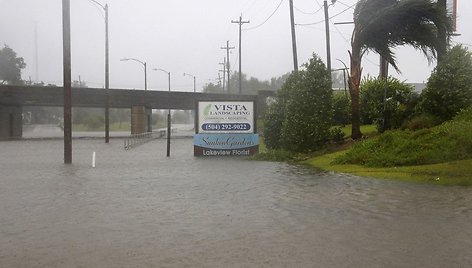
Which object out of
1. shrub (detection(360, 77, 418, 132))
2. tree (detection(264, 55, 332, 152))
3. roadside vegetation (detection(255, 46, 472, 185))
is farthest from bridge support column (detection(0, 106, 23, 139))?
tree (detection(264, 55, 332, 152))

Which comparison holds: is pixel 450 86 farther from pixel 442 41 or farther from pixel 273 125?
pixel 273 125

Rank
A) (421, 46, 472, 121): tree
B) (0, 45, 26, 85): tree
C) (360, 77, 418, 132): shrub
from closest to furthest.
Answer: (421, 46, 472, 121): tree, (360, 77, 418, 132): shrub, (0, 45, 26, 85): tree

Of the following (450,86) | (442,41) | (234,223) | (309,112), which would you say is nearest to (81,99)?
(309,112)

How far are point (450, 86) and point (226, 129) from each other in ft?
32.9

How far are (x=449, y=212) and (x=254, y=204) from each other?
3600 millimetres

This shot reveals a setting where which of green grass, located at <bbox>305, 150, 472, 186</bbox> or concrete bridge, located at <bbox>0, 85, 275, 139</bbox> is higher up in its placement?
concrete bridge, located at <bbox>0, 85, 275, 139</bbox>

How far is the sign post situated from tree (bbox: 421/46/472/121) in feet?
26.0

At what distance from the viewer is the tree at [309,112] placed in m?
22.9

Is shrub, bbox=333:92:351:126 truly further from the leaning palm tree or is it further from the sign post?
the leaning palm tree

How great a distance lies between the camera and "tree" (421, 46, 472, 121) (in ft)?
67.2

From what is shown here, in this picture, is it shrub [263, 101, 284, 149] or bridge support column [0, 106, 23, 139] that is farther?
bridge support column [0, 106, 23, 139]

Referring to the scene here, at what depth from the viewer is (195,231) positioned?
8352 mm

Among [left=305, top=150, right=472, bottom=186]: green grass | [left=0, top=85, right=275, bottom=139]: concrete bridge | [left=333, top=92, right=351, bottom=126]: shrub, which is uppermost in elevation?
[left=0, top=85, right=275, bottom=139]: concrete bridge

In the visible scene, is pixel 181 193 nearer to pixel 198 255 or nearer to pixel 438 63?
pixel 198 255
